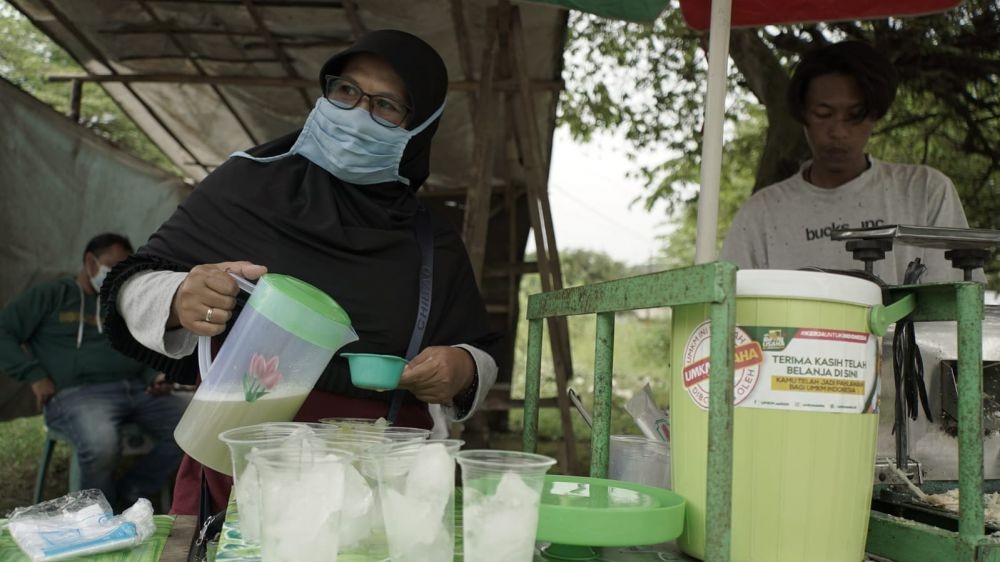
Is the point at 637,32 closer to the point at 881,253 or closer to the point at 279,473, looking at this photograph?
the point at 881,253

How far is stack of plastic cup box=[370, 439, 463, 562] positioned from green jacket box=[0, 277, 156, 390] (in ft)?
15.2

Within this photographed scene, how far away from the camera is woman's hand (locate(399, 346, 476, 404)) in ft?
6.77

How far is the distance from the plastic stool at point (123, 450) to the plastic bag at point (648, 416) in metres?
4.33

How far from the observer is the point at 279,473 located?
1.13m

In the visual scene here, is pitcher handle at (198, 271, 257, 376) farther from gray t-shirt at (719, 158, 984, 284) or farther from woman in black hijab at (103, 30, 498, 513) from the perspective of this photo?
gray t-shirt at (719, 158, 984, 284)

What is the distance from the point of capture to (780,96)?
5539 mm

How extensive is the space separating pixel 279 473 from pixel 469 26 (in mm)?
4282

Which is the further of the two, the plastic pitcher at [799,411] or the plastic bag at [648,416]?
the plastic bag at [648,416]

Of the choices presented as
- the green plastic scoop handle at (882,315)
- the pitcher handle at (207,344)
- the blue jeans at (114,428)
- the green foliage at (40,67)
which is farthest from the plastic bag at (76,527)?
the green foliage at (40,67)

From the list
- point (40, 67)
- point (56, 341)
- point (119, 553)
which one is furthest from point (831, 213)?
point (40, 67)

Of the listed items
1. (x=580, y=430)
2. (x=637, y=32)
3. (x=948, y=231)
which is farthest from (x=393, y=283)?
(x=580, y=430)

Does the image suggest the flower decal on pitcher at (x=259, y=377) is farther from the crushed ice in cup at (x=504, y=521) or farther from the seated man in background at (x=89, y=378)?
the seated man in background at (x=89, y=378)

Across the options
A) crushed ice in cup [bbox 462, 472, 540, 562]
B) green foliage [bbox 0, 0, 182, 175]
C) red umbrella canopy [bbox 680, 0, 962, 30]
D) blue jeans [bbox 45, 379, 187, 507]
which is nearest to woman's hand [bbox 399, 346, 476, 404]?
crushed ice in cup [bbox 462, 472, 540, 562]

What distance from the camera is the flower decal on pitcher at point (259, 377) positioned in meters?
1.61
